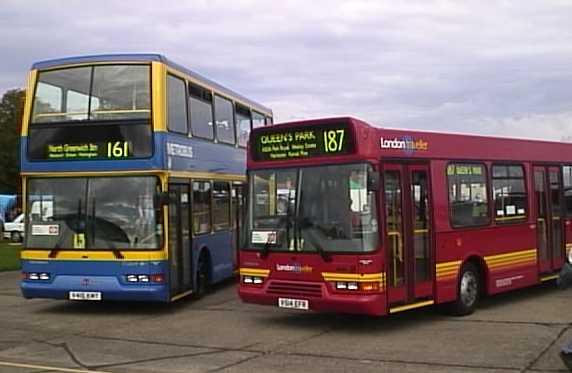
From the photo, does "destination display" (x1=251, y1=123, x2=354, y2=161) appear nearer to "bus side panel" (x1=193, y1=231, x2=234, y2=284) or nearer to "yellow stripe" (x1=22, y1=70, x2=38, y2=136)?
Answer: "bus side panel" (x1=193, y1=231, x2=234, y2=284)

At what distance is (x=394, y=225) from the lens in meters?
11.5

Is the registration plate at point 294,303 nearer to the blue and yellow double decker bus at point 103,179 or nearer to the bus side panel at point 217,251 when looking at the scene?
the blue and yellow double decker bus at point 103,179

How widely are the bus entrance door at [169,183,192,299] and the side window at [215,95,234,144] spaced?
2584mm

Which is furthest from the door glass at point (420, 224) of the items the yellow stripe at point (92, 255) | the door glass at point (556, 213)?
the door glass at point (556, 213)

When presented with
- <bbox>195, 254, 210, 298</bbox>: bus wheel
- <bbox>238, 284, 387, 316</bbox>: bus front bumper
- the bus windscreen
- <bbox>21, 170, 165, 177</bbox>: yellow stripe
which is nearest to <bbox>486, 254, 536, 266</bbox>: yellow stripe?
<bbox>238, 284, 387, 316</bbox>: bus front bumper

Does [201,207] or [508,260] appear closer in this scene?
[508,260]

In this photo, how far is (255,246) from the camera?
12.0 m

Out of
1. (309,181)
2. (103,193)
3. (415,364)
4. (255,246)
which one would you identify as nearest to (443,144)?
(309,181)

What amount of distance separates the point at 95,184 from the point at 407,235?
5.36 meters

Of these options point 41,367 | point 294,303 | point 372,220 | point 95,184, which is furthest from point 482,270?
→ point 41,367

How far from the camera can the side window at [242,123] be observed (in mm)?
18703

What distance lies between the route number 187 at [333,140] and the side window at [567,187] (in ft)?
21.8

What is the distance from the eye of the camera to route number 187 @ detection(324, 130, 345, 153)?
11273mm

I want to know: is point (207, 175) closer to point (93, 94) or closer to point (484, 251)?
point (93, 94)
